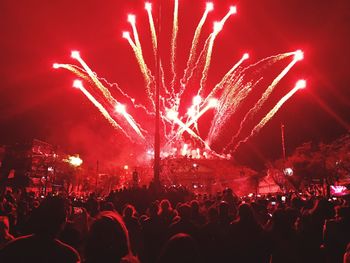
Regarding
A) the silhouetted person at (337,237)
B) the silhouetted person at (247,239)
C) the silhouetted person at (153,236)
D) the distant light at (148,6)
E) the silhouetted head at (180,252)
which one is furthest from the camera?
the distant light at (148,6)

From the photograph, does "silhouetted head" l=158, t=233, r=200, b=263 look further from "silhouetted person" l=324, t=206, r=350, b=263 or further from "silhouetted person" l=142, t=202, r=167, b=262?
"silhouetted person" l=142, t=202, r=167, b=262

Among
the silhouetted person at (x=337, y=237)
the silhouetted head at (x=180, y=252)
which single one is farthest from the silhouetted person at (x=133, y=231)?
the silhouetted head at (x=180, y=252)

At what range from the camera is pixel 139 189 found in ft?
50.0

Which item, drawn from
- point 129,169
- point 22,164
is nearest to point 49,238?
point 22,164

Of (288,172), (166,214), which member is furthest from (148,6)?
(288,172)

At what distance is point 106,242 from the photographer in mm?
3172

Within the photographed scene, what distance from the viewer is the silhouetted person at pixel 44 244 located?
3.26 meters

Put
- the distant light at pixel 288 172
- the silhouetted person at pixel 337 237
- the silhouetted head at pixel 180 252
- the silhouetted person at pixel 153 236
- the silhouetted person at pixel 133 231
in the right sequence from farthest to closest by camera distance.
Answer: the distant light at pixel 288 172
the silhouetted person at pixel 133 231
the silhouetted person at pixel 153 236
the silhouetted person at pixel 337 237
the silhouetted head at pixel 180 252

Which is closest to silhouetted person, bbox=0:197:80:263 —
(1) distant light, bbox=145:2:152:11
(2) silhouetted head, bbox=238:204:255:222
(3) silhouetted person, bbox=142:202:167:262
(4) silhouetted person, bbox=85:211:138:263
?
(4) silhouetted person, bbox=85:211:138:263

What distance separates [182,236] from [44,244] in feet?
4.05

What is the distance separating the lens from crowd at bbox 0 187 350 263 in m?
3.19

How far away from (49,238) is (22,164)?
3537cm

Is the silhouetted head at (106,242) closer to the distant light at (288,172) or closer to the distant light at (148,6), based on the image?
the distant light at (148,6)

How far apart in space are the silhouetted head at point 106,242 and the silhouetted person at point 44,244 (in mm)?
299
